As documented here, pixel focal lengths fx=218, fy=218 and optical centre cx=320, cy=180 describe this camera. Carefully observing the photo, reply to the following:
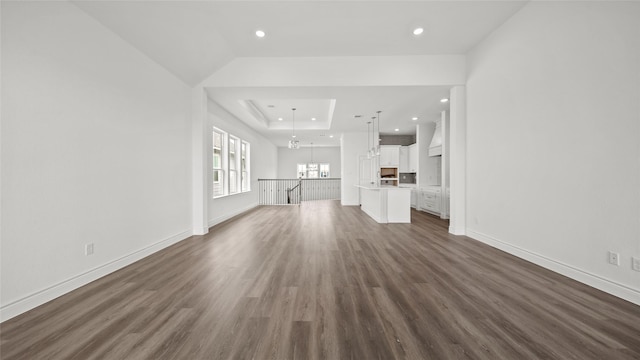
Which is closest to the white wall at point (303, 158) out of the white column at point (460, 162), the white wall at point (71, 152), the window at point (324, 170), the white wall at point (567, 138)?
the window at point (324, 170)

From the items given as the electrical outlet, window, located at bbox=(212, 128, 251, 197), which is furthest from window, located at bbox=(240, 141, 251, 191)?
the electrical outlet

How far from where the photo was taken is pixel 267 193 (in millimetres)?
9648

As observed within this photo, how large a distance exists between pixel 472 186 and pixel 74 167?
5435mm

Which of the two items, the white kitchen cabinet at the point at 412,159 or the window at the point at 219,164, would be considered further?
the white kitchen cabinet at the point at 412,159

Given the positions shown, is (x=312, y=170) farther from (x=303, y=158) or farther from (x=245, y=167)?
(x=245, y=167)

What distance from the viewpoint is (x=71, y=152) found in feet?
7.18

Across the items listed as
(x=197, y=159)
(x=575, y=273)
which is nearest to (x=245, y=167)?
(x=197, y=159)

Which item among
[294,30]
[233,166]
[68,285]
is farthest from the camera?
[233,166]

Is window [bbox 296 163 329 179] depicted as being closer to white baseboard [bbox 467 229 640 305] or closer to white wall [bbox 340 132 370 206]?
white wall [bbox 340 132 370 206]

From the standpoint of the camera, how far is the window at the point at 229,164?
19.5 feet

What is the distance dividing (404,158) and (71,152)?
28.1ft

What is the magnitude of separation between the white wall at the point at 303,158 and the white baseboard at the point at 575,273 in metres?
10.1

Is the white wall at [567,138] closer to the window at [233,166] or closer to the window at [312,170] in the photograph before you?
the window at [233,166]

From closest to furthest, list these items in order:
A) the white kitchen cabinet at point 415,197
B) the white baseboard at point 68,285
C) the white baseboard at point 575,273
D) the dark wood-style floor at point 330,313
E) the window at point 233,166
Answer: the dark wood-style floor at point 330,313 < the white baseboard at point 68,285 < the white baseboard at point 575,273 < the window at point 233,166 < the white kitchen cabinet at point 415,197
